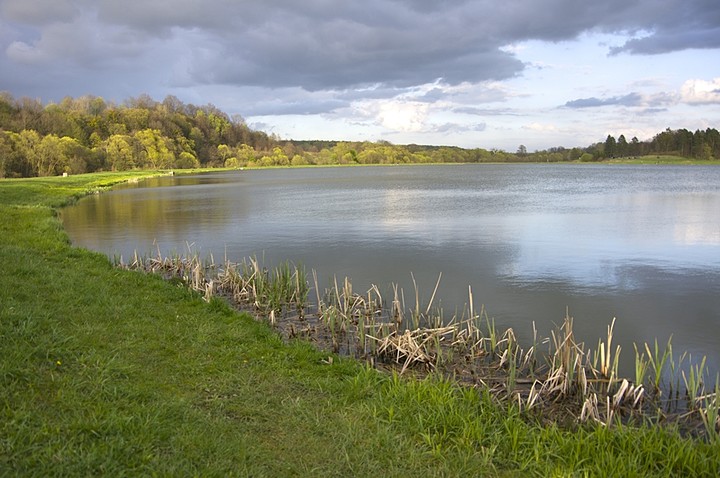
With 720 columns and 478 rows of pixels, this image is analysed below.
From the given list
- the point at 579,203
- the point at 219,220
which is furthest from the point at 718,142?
the point at 219,220

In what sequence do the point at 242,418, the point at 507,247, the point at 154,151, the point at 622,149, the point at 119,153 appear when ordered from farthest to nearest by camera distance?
the point at 622,149, the point at 154,151, the point at 119,153, the point at 507,247, the point at 242,418

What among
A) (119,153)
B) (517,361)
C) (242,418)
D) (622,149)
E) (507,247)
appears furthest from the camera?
(622,149)

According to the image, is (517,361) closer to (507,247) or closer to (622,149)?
(507,247)

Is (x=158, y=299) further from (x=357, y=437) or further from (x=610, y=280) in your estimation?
(x=610, y=280)

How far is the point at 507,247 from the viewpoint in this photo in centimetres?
2259

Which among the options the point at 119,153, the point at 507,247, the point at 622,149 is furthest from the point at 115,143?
the point at 622,149

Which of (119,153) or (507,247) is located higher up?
(119,153)

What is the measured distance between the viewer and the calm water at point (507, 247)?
1355 centimetres

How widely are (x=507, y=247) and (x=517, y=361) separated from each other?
13.1 meters

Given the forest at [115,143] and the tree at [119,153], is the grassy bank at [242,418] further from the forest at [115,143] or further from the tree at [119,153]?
the tree at [119,153]

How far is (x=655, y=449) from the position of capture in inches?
234

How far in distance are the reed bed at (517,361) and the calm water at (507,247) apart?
137cm

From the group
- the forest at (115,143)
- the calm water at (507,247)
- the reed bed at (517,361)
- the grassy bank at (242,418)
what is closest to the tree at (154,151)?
the forest at (115,143)

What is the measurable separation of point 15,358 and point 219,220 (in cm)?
2719
